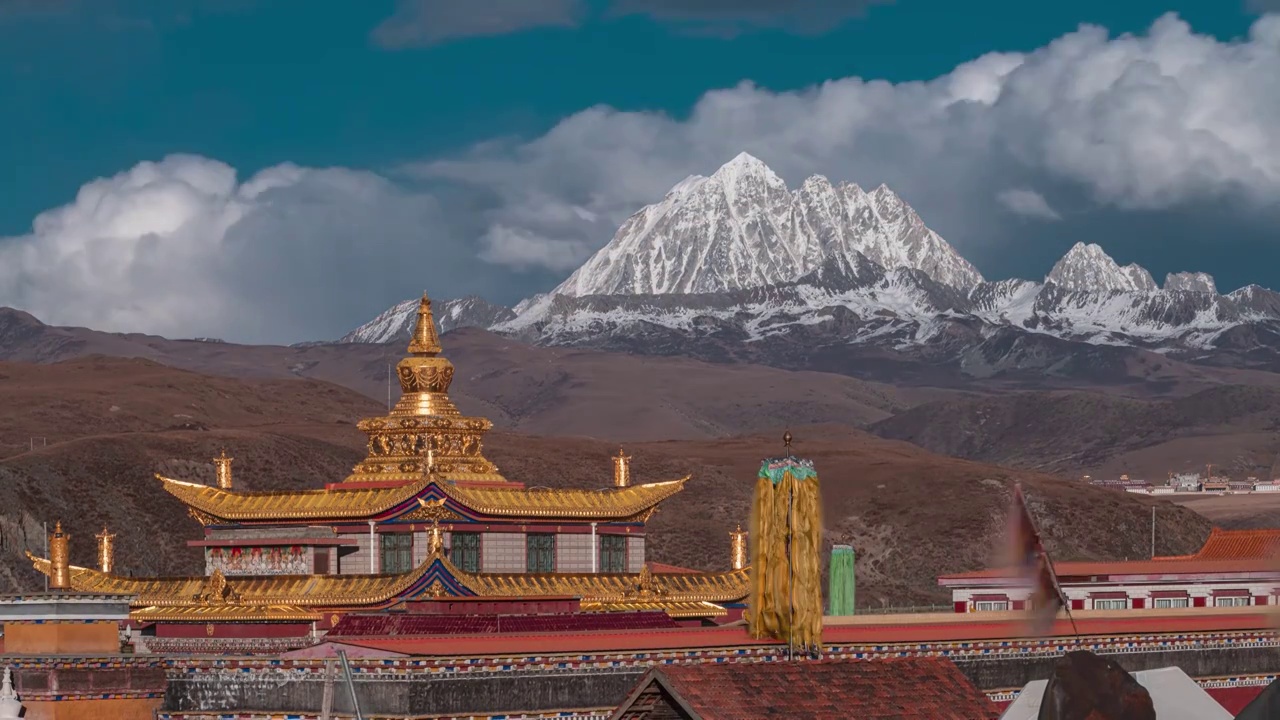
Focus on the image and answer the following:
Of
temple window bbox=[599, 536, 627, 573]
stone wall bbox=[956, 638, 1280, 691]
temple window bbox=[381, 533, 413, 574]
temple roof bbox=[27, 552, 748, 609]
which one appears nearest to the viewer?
stone wall bbox=[956, 638, 1280, 691]

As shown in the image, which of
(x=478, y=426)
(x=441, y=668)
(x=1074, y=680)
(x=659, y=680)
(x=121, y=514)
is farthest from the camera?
(x=121, y=514)

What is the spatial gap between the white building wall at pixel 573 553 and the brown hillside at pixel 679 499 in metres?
49.8

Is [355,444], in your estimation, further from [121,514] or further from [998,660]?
[998,660]

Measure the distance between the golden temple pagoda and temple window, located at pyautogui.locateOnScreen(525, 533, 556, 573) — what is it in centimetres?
3

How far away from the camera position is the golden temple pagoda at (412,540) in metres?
42.5

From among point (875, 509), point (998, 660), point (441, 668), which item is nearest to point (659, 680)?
point (441, 668)

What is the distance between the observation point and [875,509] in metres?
140


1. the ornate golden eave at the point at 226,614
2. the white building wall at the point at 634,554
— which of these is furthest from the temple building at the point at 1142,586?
the ornate golden eave at the point at 226,614

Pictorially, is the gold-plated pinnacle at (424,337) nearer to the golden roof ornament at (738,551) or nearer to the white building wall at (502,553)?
the white building wall at (502,553)

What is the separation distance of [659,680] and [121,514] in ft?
297

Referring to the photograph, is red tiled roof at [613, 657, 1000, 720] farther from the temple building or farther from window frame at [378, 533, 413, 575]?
the temple building

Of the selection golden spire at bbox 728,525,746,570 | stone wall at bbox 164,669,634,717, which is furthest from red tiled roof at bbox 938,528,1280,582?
stone wall at bbox 164,669,634,717

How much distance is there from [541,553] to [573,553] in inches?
36.1

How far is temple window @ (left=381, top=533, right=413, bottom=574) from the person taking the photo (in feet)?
144
